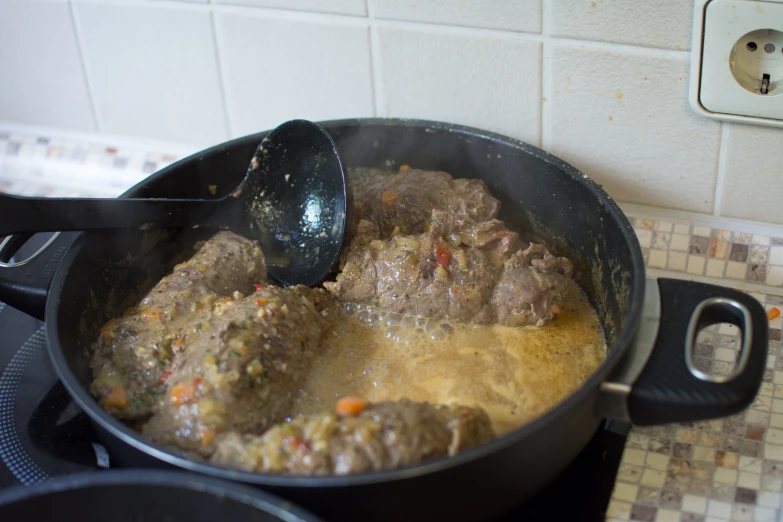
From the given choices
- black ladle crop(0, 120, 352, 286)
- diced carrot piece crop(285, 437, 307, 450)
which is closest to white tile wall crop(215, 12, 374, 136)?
A: black ladle crop(0, 120, 352, 286)

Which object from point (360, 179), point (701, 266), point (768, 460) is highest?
point (360, 179)

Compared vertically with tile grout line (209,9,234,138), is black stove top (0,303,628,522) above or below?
below

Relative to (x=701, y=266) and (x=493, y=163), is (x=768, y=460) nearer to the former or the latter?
(x=701, y=266)

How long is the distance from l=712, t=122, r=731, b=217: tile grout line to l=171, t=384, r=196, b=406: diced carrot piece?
872 mm

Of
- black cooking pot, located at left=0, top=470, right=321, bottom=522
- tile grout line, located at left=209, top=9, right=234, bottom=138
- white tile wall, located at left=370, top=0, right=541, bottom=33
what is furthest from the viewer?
tile grout line, located at left=209, top=9, right=234, bottom=138

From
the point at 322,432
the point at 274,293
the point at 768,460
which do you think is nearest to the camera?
the point at 322,432

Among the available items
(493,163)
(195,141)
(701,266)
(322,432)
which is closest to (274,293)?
(322,432)

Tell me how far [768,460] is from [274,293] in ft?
2.41

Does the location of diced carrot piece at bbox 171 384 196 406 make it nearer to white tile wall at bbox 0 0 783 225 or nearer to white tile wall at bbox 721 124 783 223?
white tile wall at bbox 0 0 783 225

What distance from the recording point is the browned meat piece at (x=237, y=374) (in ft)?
3.29

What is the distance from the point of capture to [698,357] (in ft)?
4.11

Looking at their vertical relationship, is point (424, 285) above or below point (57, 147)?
below

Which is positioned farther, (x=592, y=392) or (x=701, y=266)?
(x=701, y=266)

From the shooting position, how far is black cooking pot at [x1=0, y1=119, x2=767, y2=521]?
851 millimetres
